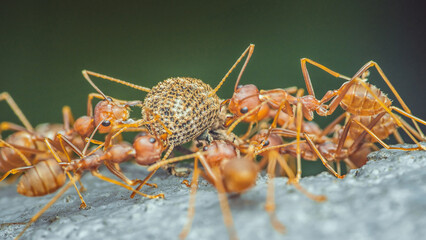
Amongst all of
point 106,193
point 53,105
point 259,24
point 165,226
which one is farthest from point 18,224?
point 259,24

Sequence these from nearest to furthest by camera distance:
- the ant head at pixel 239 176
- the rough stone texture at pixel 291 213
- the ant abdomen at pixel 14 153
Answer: the rough stone texture at pixel 291 213 → the ant head at pixel 239 176 → the ant abdomen at pixel 14 153

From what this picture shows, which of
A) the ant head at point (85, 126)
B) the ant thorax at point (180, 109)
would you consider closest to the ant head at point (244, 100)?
the ant thorax at point (180, 109)

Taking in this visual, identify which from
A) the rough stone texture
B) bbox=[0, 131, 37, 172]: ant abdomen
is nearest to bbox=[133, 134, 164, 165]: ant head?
the rough stone texture

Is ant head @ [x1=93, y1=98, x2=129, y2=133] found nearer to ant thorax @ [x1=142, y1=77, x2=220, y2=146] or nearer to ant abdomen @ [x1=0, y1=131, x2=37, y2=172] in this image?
ant thorax @ [x1=142, y1=77, x2=220, y2=146]

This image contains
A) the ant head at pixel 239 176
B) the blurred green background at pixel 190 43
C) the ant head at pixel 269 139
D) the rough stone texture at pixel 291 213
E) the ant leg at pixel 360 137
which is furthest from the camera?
the blurred green background at pixel 190 43

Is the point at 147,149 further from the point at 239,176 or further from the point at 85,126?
the point at 85,126

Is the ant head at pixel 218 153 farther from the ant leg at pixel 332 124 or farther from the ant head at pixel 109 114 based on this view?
the ant leg at pixel 332 124
